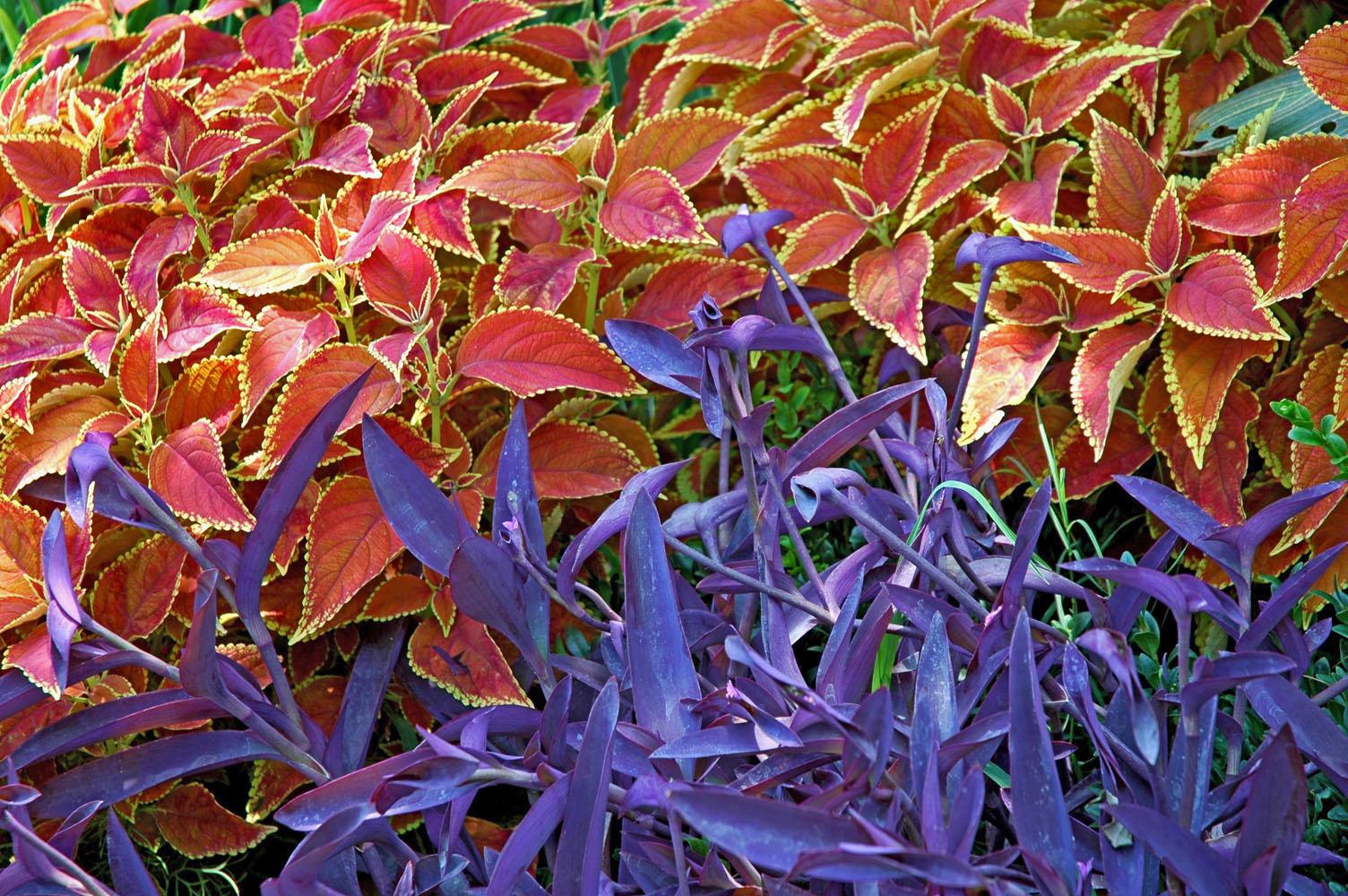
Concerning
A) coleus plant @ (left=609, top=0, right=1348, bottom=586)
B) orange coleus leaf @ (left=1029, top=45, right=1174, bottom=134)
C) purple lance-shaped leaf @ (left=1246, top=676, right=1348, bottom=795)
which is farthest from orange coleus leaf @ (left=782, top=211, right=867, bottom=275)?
purple lance-shaped leaf @ (left=1246, top=676, right=1348, bottom=795)

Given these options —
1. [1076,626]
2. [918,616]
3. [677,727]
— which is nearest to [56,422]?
[677,727]

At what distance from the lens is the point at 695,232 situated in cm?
125

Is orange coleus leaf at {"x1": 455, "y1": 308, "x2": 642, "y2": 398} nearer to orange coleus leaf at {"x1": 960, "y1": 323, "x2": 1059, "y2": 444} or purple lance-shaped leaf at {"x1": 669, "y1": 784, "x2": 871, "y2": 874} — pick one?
orange coleus leaf at {"x1": 960, "y1": 323, "x2": 1059, "y2": 444}

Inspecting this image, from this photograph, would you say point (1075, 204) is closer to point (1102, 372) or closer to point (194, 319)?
point (1102, 372)

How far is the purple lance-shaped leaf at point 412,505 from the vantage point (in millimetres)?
944

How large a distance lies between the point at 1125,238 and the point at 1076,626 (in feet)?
1.23

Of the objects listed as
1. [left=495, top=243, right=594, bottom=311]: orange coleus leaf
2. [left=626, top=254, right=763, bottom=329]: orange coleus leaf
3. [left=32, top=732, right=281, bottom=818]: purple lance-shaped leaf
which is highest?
[left=495, top=243, right=594, bottom=311]: orange coleus leaf

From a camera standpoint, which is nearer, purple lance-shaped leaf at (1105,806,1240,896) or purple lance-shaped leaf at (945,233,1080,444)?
purple lance-shaped leaf at (1105,806,1240,896)

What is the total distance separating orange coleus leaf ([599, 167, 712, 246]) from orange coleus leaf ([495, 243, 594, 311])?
51mm

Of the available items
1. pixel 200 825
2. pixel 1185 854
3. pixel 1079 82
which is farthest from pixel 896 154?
pixel 200 825

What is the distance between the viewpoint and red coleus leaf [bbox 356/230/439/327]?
3.98 feet

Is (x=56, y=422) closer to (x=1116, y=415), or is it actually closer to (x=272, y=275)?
(x=272, y=275)

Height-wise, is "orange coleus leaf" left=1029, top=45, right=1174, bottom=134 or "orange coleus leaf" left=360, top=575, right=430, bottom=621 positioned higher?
"orange coleus leaf" left=1029, top=45, right=1174, bottom=134

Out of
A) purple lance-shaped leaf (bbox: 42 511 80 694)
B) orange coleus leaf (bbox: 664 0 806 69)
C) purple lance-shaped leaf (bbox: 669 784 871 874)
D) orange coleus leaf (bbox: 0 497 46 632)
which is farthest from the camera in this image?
orange coleus leaf (bbox: 664 0 806 69)
